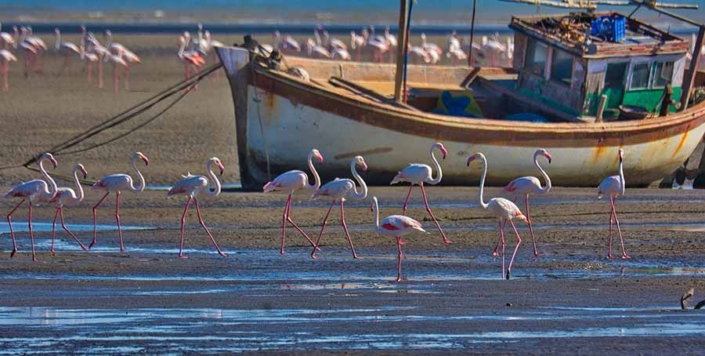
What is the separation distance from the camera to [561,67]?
18.3 m

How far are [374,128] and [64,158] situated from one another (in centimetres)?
512

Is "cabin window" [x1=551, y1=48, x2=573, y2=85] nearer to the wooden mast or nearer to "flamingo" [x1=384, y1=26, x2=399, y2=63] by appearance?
the wooden mast

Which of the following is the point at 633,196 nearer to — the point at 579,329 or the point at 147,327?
the point at 579,329

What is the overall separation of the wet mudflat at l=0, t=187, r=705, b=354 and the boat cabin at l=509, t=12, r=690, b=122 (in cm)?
284

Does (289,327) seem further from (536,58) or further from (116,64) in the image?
(116,64)

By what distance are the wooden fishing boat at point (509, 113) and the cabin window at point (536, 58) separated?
0.07ft

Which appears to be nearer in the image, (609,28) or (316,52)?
(609,28)

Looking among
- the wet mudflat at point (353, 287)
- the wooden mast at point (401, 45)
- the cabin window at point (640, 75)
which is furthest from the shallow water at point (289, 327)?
the cabin window at point (640, 75)

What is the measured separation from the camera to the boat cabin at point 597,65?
17406 mm

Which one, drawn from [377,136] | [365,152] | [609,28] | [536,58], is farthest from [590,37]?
[365,152]

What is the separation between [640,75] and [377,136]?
13.5 ft

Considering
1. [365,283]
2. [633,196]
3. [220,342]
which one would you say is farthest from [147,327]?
[633,196]

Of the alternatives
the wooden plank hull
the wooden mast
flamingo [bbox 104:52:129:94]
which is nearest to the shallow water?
the wooden plank hull

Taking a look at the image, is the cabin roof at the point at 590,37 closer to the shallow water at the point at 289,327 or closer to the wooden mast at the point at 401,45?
the wooden mast at the point at 401,45
